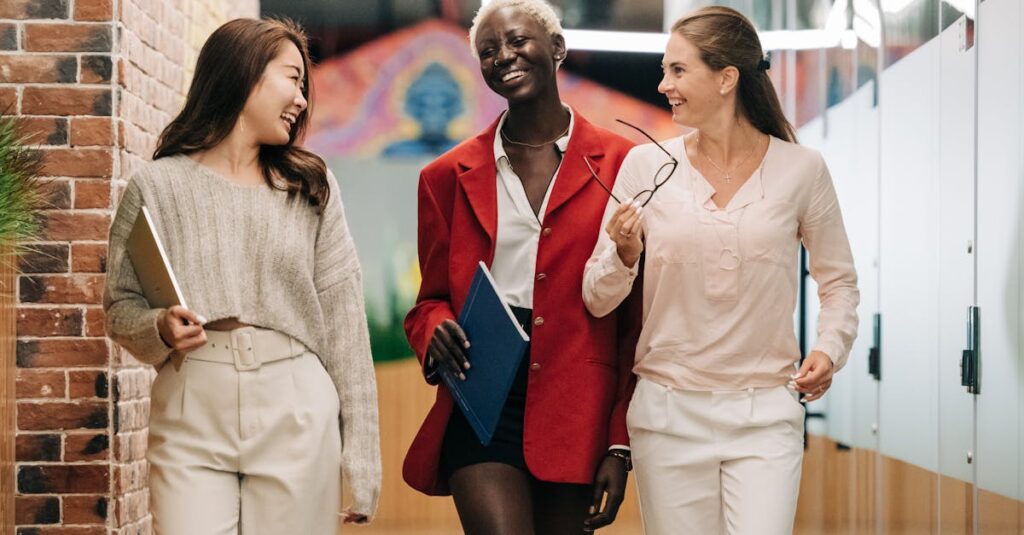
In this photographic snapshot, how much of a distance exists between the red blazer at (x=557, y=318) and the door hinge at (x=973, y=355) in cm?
131

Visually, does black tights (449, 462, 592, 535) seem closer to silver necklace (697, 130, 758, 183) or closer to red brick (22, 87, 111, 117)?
silver necklace (697, 130, 758, 183)

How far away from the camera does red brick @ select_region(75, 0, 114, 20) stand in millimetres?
3881

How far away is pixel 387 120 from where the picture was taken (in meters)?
5.67

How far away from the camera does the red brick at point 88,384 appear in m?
3.88

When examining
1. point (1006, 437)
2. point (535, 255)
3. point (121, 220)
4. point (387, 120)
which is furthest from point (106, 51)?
point (1006, 437)

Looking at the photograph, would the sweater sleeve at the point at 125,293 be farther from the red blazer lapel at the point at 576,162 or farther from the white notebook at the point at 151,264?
the red blazer lapel at the point at 576,162

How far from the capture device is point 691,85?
3.05 metres

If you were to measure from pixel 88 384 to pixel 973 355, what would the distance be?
8.19ft

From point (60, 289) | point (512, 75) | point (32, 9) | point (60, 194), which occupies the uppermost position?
point (32, 9)

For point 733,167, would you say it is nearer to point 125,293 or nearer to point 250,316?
point 250,316

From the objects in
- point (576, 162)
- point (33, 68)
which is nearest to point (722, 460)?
point (576, 162)

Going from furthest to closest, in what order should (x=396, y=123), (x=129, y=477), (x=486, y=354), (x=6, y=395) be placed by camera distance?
(x=396, y=123) < (x=129, y=477) < (x=6, y=395) < (x=486, y=354)

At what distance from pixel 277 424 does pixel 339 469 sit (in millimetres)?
204

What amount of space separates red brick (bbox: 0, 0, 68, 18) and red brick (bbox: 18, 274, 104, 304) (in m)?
0.73
